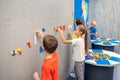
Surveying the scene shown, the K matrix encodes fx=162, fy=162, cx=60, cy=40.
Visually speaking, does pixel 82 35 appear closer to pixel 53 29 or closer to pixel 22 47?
pixel 53 29

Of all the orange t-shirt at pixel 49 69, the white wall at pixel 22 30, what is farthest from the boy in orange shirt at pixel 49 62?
the white wall at pixel 22 30

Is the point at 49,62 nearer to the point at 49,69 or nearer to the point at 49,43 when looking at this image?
the point at 49,69

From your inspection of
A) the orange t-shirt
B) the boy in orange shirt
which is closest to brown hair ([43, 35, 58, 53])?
the boy in orange shirt

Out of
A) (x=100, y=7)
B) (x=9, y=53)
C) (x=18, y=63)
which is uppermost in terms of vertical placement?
(x=100, y=7)

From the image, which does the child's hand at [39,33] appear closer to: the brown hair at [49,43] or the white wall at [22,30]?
the white wall at [22,30]

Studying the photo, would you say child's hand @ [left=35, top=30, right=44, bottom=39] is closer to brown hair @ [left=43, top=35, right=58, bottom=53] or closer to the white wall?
the white wall

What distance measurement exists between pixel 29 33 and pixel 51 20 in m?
0.66

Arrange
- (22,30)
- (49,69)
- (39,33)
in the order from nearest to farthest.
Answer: (49,69), (22,30), (39,33)

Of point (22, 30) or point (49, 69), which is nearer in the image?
point (49, 69)

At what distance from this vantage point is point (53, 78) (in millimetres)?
1779

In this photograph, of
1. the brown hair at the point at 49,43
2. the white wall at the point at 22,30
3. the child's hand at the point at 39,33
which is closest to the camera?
the white wall at the point at 22,30

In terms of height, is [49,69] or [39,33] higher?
[39,33]

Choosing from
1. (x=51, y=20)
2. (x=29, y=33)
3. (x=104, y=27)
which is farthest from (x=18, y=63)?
(x=104, y=27)

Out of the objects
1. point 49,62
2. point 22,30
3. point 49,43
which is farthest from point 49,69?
point 22,30
